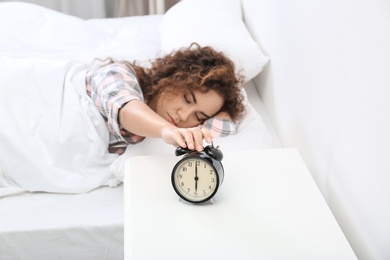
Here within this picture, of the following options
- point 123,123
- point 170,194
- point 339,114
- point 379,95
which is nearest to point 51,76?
point 123,123

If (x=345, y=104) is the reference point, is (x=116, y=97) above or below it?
below

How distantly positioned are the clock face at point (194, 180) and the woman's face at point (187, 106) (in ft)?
1.49

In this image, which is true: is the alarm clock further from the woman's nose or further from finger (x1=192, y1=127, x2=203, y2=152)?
the woman's nose

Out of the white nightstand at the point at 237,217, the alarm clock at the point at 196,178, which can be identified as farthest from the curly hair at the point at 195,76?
the alarm clock at the point at 196,178

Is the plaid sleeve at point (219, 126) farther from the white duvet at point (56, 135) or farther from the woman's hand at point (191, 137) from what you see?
the woman's hand at point (191, 137)

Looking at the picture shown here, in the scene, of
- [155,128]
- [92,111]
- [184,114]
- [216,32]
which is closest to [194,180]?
[155,128]

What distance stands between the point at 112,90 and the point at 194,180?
0.53 metres

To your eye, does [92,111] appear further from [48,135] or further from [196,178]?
[196,178]

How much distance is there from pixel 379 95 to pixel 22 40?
1430mm

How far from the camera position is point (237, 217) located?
1108mm

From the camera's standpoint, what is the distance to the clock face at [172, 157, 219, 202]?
1.12 meters

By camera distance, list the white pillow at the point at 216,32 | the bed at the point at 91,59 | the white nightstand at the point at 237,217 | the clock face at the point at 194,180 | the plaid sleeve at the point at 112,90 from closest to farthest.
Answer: the white nightstand at the point at 237,217 < the clock face at the point at 194,180 < the bed at the point at 91,59 < the plaid sleeve at the point at 112,90 < the white pillow at the point at 216,32

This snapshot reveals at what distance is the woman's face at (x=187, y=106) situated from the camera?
5.16 feet

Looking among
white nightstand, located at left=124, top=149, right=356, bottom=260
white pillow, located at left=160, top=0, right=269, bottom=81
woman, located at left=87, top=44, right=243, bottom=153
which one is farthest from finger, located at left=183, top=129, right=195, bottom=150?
white pillow, located at left=160, top=0, right=269, bottom=81
